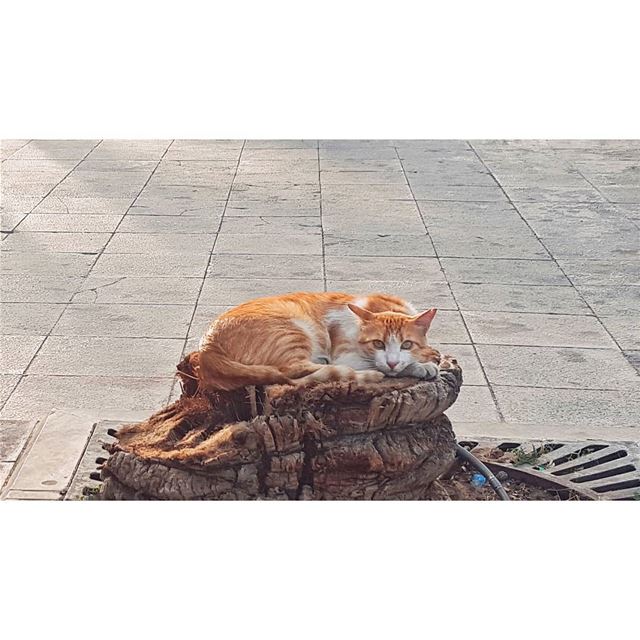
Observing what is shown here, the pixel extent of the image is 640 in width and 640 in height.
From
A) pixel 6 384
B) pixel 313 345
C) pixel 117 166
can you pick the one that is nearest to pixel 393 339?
pixel 313 345

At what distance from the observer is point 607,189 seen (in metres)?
9.11

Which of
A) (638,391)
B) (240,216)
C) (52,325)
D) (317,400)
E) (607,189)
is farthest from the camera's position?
(607,189)

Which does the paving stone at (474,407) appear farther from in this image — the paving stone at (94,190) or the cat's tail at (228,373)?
the paving stone at (94,190)

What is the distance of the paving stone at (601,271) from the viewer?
24.4ft

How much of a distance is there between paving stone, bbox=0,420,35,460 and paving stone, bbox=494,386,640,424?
7.75 ft

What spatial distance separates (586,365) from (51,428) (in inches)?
114

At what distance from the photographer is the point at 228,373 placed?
4.47 m

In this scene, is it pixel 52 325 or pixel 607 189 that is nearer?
pixel 52 325

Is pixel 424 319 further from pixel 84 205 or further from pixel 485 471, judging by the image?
pixel 84 205

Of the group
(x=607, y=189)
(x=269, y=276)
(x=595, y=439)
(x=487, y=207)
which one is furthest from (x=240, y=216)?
(x=595, y=439)

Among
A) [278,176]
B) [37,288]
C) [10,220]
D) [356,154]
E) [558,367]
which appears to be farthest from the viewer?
[356,154]

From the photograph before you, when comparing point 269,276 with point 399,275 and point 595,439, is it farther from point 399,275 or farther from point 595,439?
point 595,439

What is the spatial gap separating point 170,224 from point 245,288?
125 cm

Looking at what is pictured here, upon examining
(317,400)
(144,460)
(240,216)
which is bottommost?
(240,216)
